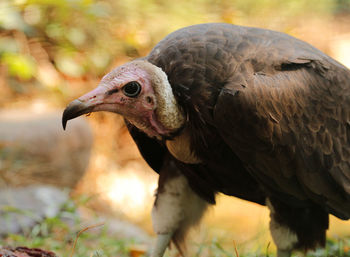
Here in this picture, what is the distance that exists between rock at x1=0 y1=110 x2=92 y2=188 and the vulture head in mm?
2974

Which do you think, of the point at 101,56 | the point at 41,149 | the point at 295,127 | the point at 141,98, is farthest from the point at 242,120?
the point at 101,56

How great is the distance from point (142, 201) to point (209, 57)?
5.31 metres

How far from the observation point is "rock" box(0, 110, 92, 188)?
5.55 metres

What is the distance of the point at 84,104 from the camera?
2467mm

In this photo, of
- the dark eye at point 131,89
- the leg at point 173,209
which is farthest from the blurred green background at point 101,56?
the dark eye at point 131,89

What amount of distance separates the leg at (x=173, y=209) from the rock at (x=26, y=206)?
117 centimetres

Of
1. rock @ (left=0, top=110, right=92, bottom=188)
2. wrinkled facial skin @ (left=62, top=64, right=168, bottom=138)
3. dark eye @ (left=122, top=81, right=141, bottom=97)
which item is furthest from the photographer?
rock @ (left=0, top=110, right=92, bottom=188)

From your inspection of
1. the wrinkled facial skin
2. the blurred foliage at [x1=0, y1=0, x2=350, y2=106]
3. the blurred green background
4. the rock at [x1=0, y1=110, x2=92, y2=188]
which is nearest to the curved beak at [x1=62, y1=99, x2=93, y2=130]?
the wrinkled facial skin

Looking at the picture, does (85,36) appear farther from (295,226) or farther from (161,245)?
(295,226)

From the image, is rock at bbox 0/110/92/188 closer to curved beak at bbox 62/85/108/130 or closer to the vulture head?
the vulture head

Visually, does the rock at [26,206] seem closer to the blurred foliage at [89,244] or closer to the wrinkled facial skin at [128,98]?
the blurred foliage at [89,244]

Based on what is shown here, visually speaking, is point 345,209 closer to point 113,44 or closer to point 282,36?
point 282,36

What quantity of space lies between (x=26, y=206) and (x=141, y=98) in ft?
7.37

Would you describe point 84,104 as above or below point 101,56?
above
